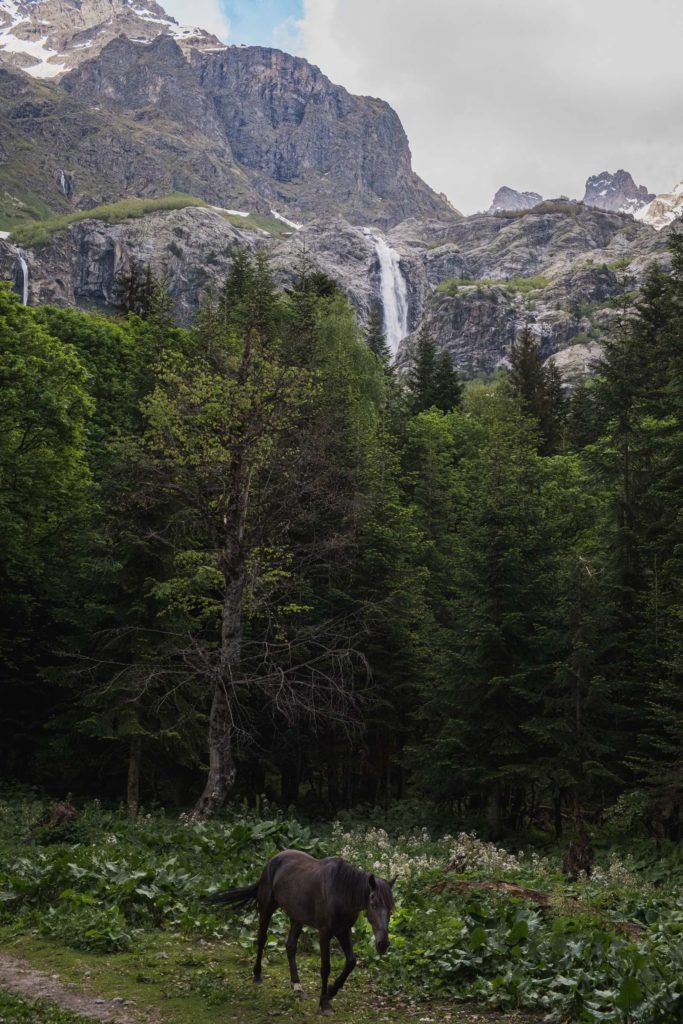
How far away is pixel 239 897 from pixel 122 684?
14.3 metres

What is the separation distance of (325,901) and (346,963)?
535mm

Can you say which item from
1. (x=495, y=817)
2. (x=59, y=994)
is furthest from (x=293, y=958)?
(x=495, y=817)

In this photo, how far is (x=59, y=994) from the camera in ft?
26.3

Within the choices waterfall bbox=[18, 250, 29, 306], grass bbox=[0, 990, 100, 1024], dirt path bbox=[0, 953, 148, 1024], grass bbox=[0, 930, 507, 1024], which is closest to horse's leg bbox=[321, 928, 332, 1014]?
grass bbox=[0, 930, 507, 1024]

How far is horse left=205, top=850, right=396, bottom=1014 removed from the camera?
7.20 metres

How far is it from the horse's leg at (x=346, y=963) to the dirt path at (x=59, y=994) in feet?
5.60

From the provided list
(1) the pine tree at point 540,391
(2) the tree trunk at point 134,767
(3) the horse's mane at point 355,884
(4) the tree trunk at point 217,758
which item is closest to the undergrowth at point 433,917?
(3) the horse's mane at point 355,884

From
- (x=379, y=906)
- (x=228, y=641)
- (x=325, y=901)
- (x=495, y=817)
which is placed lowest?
(x=495, y=817)

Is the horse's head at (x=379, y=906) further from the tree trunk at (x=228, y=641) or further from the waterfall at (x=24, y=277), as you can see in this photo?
the waterfall at (x=24, y=277)

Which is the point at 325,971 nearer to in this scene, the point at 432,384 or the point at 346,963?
the point at 346,963

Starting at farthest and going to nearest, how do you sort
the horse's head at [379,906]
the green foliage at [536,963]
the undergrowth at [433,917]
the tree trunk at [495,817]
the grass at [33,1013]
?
the tree trunk at [495,817] < the undergrowth at [433,917] < the grass at [33,1013] < the horse's head at [379,906] < the green foliage at [536,963]

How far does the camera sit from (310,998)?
8.00 meters

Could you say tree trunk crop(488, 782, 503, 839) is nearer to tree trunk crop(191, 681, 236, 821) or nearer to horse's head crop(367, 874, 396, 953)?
tree trunk crop(191, 681, 236, 821)

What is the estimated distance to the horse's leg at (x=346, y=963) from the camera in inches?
288
